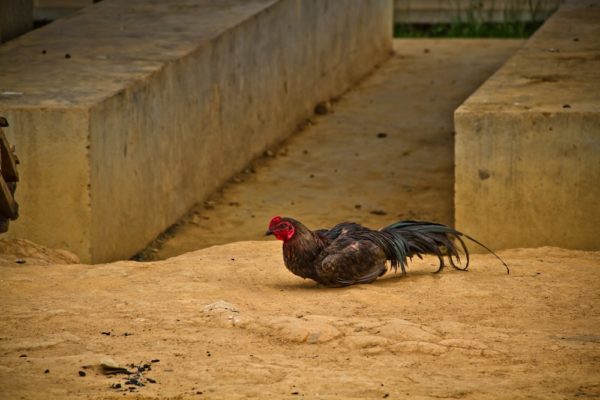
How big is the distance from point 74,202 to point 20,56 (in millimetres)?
2076

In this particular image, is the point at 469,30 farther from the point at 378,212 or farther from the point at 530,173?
the point at 530,173

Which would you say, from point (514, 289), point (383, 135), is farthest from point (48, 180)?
point (383, 135)

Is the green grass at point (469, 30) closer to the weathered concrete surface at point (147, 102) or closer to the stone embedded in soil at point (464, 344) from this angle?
the weathered concrete surface at point (147, 102)

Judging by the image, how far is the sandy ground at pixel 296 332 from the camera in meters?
4.73

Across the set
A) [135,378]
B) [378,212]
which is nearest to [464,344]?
[135,378]

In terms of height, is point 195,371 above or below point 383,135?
above

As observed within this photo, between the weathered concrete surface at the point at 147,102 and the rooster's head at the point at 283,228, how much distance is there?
1827mm

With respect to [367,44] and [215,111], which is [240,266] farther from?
[367,44]

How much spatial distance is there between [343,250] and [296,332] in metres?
1.11

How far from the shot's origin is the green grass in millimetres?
16328

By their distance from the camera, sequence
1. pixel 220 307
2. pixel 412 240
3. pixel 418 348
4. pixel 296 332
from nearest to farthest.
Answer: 1. pixel 418 348
2. pixel 296 332
3. pixel 220 307
4. pixel 412 240

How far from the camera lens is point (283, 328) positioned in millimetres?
5453

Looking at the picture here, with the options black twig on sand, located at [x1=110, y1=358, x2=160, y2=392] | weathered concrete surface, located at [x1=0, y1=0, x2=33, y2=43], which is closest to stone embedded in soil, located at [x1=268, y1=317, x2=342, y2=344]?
black twig on sand, located at [x1=110, y1=358, x2=160, y2=392]

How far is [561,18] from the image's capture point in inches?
483
